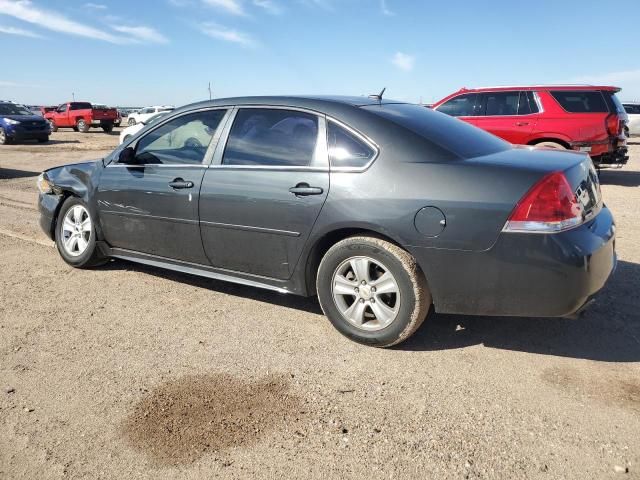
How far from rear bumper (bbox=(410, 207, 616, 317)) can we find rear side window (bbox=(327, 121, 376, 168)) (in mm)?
679

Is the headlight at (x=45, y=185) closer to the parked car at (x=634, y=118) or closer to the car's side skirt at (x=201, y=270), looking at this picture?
the car's side skirt at (x=201, y=270)

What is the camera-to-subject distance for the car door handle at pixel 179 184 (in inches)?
161

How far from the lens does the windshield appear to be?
23781 millimetres

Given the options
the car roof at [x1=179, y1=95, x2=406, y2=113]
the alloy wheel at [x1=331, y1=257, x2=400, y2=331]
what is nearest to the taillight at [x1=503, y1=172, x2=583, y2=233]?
the alloy wheel at [x1=331, y1=257, x2=400, y2=331]

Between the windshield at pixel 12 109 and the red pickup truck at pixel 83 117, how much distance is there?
25.7ft

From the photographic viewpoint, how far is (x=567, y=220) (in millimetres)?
2922

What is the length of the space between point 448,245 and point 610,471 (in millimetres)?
1342

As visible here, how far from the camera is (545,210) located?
9.53ft

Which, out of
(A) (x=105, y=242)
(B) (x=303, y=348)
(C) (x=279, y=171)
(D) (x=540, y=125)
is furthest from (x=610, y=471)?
(D) (x=540, y=125)

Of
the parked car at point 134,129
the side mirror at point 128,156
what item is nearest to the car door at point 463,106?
the parked car at point 134,129

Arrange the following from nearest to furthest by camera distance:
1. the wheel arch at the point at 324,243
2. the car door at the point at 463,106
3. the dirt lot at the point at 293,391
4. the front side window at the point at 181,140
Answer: the dirt lot at the point at 293,391, the wheel arch at the point at 324,243, the front side window at the point at 181,140, the car door at the point at 463,106

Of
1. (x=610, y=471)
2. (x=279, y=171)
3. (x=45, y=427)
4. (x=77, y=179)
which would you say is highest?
(x=279, y=171)

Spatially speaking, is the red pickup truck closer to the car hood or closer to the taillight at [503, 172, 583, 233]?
the car hood

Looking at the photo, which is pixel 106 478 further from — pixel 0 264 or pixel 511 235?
pixel 0 264
